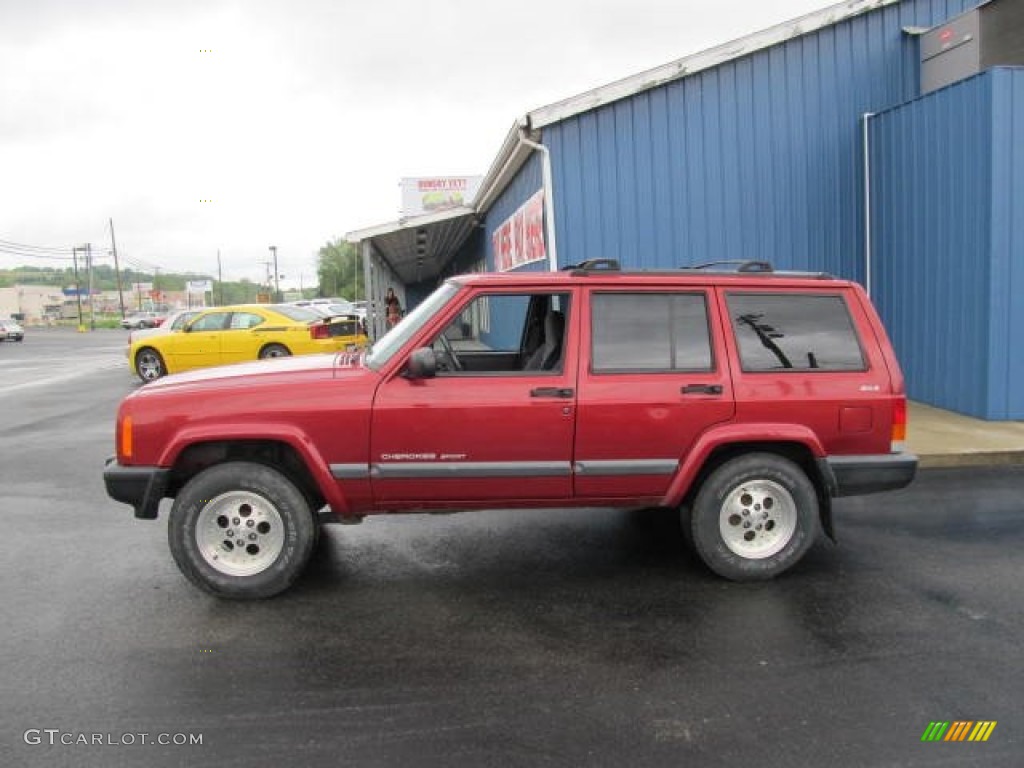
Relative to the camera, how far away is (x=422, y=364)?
14.0 feet

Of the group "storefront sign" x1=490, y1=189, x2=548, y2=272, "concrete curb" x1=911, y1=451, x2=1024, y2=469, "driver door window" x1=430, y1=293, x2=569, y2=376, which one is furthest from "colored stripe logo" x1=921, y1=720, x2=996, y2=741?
"storefront sign" x1=490, y1=189, x2=548, y2=272

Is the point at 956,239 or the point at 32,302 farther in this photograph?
the point at 32,302

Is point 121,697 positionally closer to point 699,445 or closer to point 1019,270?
point 699,445

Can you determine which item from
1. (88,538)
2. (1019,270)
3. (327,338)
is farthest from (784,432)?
(327,338)

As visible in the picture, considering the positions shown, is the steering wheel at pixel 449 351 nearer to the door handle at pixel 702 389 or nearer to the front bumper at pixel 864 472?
the door handle at pixel 702 389

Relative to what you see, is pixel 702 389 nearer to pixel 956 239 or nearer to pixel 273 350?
pixel 956 239

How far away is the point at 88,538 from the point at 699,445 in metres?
4.20

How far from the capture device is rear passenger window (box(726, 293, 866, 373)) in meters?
4.69

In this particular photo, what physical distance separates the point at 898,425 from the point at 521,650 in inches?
99.0

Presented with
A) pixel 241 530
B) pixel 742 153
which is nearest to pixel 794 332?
pixel 241 530

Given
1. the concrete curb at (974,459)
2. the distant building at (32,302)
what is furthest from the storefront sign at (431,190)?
the distant building at (32,302)

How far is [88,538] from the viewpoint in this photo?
573cm

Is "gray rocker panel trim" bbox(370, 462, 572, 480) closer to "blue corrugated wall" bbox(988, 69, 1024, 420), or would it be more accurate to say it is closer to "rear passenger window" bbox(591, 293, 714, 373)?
"rear passenger window" bbox(591, 293, 714, 373)

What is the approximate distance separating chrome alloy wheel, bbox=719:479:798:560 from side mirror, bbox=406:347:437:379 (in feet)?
5.93
